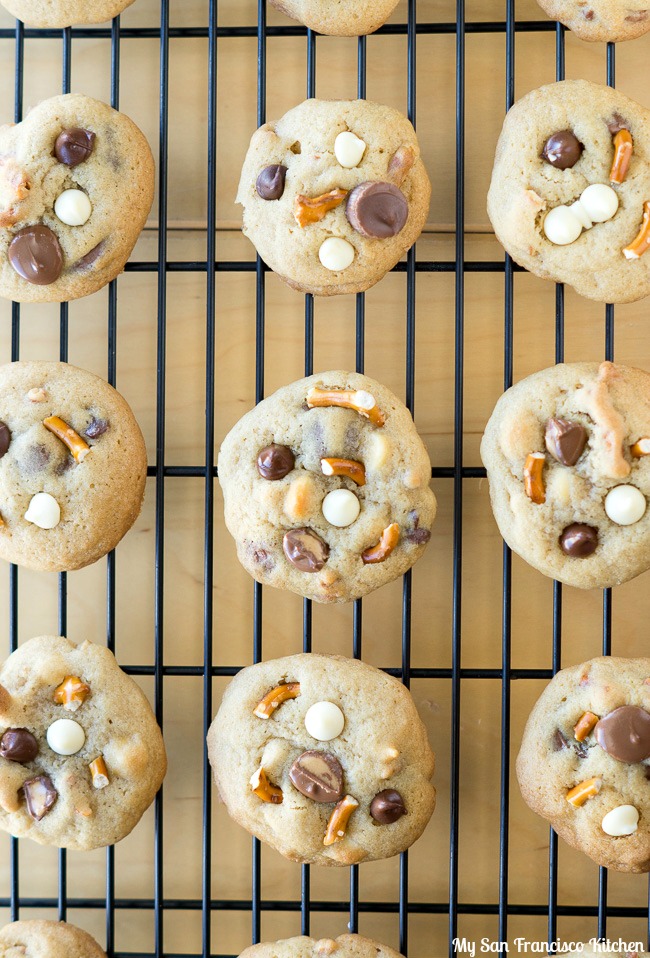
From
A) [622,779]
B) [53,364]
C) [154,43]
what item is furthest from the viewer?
[154,43]

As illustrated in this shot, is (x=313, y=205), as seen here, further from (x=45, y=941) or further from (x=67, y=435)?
(x=45, y=941)

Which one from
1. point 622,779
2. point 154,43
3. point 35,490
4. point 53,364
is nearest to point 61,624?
point 35,490

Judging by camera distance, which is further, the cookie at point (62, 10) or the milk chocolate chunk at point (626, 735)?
Answer: the cookie at point (62, 10)

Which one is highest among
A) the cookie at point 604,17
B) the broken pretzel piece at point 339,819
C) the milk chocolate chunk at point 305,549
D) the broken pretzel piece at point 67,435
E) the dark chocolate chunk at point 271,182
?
the cookie at point 604,17

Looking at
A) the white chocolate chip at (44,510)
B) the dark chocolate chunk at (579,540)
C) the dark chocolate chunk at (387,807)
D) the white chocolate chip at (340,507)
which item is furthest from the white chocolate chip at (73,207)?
the dark chocolate chunk at (387,807)

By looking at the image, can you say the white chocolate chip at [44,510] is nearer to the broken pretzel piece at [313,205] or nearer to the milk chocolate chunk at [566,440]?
the broken pretzel piece at [313,205]

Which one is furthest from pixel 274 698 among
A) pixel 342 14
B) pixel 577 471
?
pixel 342 14

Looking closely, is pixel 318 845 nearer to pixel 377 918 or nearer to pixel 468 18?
pixel 377 918
